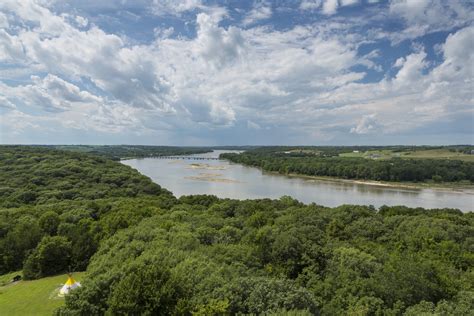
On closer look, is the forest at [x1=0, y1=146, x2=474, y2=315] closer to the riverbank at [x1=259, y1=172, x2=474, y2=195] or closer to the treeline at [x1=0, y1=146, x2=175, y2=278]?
the treeline at [x1=0, y1=146, x2=175, y2=278]

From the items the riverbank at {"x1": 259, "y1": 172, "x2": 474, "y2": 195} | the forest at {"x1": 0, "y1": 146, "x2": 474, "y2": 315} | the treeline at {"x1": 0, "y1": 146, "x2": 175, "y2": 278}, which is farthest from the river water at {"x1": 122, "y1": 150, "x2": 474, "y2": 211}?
the forest at {"x1": 0, "y1": 146, "x2": 474, "y2": 315}

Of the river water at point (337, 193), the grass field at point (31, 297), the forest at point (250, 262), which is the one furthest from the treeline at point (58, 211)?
the river water at point (337, 193)

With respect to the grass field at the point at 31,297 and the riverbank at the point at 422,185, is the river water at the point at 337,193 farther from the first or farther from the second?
the grass field at the point at 31,297

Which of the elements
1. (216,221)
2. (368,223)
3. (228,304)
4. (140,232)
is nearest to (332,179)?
(368,223)

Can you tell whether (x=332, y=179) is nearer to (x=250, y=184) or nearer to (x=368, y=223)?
(x=250, y=184)

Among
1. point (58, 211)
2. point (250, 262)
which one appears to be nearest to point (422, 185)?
point (250, 262)

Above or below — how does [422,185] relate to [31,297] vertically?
below

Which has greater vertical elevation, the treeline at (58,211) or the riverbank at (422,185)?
the treeline at (58,211)

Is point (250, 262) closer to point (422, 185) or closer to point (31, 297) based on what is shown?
point (31, 297)
